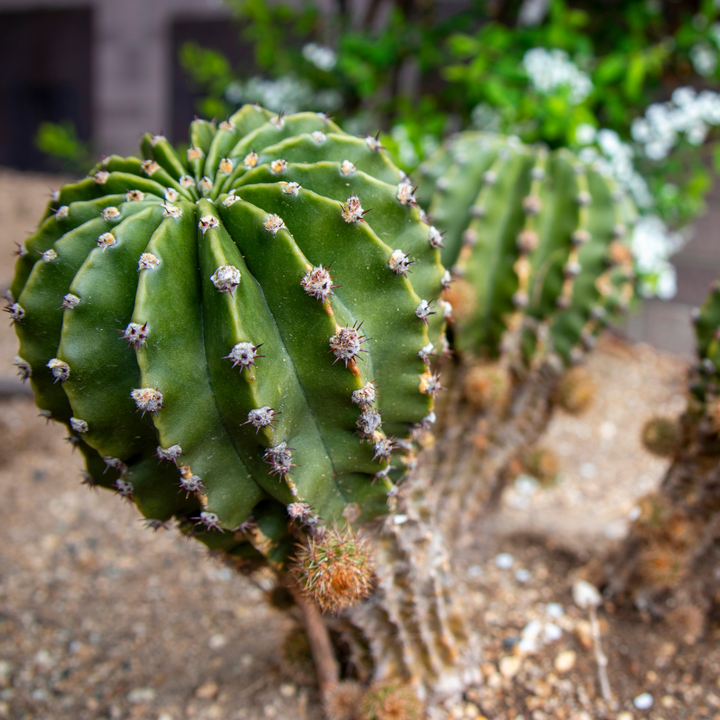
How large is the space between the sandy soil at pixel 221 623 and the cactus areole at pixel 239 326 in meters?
0.68

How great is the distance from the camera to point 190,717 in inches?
65.9

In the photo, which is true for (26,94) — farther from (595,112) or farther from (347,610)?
(347,610)

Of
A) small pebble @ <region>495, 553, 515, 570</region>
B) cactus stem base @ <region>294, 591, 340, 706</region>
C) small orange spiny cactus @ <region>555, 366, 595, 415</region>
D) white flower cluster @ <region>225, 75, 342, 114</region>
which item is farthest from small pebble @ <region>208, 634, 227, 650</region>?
white flower cluster @ <region>225, 75, 342, 114</region>

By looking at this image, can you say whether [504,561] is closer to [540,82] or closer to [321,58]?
A: [540,82]

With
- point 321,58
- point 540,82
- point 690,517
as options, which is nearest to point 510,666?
point 690,517

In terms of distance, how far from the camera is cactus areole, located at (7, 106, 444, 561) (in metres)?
1.05

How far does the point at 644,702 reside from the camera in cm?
168

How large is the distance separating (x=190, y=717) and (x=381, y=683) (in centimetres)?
56

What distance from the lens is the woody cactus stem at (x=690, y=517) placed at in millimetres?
1734

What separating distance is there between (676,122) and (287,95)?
2.55m

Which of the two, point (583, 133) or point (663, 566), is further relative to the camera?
point (583, 133)

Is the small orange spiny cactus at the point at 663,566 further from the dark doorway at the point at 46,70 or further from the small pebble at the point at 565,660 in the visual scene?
the dark doorway at the point at 46,70

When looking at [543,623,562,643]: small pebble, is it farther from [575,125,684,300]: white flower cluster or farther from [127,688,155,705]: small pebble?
[575,125,684,300]: white flower cluster

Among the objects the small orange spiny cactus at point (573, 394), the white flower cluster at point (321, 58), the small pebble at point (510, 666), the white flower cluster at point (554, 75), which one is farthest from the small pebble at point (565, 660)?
the white flower cluster at point (321, 58)
